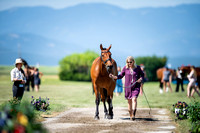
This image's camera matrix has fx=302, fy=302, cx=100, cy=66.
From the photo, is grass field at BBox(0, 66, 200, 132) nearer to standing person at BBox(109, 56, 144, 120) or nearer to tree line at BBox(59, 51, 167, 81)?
standing person at BBox(109, 56, 144, 120)

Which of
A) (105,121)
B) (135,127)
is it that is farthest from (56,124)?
(135,127)

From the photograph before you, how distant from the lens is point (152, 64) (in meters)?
47.0

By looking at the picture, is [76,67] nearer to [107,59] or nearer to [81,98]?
[81,98]

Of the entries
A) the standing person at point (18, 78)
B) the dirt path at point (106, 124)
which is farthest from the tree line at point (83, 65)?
the standing person at point (18, 78)

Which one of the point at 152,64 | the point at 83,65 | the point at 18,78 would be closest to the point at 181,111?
the point at 18,78

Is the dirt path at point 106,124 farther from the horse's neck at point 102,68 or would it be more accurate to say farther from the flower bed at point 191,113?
the horse's neck at point 102,68

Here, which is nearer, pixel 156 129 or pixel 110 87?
pixel 156 129

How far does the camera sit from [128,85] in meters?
10.2

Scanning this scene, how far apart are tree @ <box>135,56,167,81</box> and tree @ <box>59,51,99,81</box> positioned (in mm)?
8574

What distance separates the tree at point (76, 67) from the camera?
160ft

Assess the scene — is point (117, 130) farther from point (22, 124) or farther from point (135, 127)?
point (22, 124)

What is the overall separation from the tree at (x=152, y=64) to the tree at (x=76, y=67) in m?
8.57

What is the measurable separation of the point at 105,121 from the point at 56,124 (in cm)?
168

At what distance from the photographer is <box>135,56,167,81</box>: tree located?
46938 mm
